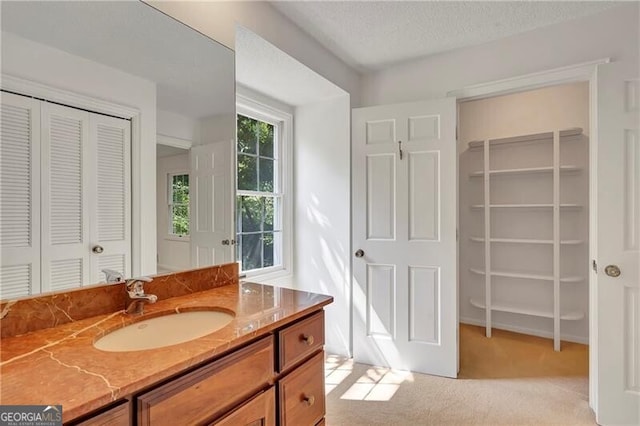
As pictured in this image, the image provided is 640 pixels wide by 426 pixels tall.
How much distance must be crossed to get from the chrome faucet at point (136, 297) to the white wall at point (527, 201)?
3.29m

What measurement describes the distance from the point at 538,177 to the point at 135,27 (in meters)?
3.52

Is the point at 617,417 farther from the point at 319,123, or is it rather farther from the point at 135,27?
the point at 135,27

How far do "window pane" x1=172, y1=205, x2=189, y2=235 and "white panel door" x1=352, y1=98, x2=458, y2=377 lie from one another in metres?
1.49

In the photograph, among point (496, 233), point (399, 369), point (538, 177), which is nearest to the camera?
point (399, 369)

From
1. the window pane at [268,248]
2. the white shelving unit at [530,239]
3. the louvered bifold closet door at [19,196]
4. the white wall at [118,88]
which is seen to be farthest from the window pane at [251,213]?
the white shelving unit at [530,239]

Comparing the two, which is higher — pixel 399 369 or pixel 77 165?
pixel 77 165

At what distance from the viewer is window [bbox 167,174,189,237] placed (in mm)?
1477

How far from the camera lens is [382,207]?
2.63 m

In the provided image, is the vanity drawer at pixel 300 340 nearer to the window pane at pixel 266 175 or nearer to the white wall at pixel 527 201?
the window pane at pixel 266 175

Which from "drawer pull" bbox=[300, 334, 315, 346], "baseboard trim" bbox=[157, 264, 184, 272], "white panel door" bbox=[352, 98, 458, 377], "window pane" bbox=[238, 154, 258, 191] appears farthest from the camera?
"window pane" bbox=[238, 154, 258, 191]

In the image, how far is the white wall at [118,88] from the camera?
3.34ft

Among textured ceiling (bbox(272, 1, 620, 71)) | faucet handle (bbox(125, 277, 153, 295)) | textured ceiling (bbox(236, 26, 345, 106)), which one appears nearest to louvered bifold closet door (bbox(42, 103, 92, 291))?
faucet handle (bbox(125, 277, 153, 295))

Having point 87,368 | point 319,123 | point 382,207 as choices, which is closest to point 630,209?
point 382,207

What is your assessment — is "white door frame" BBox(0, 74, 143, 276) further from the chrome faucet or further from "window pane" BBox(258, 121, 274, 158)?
"window pane" BBox(258, 121, 274, 158)
